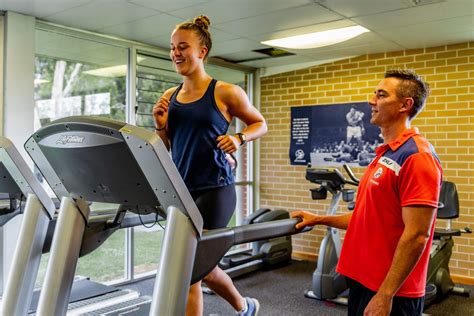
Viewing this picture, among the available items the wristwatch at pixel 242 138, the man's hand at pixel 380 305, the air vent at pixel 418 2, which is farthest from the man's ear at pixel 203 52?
the air vent at pixel 418 2

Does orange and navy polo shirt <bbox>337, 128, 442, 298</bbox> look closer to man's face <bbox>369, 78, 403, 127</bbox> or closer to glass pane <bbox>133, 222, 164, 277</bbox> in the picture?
man's face <bbox>369, 78, 403, 127</bbox>

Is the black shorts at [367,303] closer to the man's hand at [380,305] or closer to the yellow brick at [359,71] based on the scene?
the man's hand at [380,305]

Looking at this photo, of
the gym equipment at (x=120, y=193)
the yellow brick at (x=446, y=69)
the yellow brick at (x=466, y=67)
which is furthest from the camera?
the yellow brick at (x=446, y=69)

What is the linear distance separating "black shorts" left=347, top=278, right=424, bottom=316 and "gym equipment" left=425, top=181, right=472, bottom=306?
88.9 inches

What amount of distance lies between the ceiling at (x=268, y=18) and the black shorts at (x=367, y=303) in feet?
7.12

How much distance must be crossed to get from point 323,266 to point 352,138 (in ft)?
5.89

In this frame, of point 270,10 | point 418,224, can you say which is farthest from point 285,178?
point 418,224

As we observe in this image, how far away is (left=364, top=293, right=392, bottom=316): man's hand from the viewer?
4.96ft

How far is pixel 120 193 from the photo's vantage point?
132 cm

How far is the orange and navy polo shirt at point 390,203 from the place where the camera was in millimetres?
1516

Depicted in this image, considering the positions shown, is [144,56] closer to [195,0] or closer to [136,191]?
[195,0]

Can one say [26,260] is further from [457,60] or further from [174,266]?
[457,60]

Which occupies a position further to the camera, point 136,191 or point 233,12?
point 233,12

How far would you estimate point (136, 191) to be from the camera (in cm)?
128
